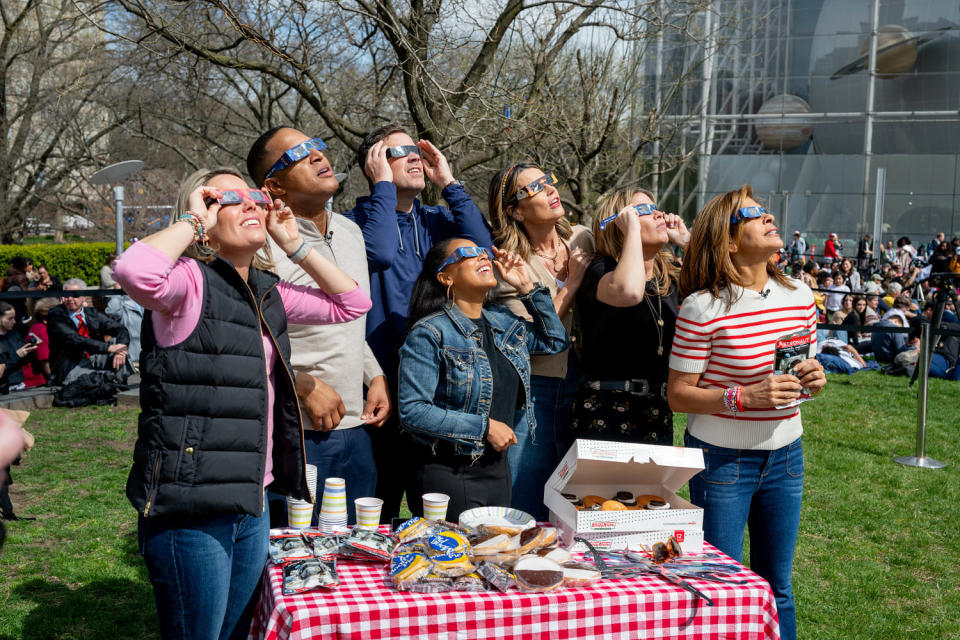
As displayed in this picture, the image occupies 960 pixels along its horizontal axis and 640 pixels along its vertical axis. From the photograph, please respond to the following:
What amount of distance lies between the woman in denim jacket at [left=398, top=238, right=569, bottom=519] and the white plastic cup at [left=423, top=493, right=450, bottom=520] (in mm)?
267

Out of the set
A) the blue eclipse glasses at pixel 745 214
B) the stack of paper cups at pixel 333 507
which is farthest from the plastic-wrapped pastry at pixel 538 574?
the blue eclipse glasses at pixel 745 214

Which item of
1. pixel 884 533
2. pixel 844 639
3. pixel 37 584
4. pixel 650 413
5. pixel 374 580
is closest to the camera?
pixel 374 580

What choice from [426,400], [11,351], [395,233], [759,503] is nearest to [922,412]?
[759,503]

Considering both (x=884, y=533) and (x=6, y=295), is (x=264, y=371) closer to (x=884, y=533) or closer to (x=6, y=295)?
(x=884, y=533)

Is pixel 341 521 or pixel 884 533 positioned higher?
pixel 341 521

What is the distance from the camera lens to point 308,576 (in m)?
2.42

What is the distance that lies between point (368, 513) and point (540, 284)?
1.39 meters

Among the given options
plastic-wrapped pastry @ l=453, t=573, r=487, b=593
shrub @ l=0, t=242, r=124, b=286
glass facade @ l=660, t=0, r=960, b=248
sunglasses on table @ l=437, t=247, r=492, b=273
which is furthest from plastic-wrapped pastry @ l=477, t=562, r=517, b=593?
Result: glass facade @ l=660, t=0, r=960, b=248

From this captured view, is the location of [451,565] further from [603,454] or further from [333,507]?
[603,454]

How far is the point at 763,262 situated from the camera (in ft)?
10.8

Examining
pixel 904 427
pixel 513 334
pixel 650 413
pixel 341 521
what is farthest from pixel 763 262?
pixel 904 427

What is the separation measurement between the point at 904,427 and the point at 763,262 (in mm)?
7736

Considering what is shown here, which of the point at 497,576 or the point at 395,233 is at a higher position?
the point at 395,233

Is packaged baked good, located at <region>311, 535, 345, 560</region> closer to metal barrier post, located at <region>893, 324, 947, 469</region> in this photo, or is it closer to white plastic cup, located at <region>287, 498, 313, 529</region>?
white plastic cup, located at <region>287, 498, 313, 529</region>
